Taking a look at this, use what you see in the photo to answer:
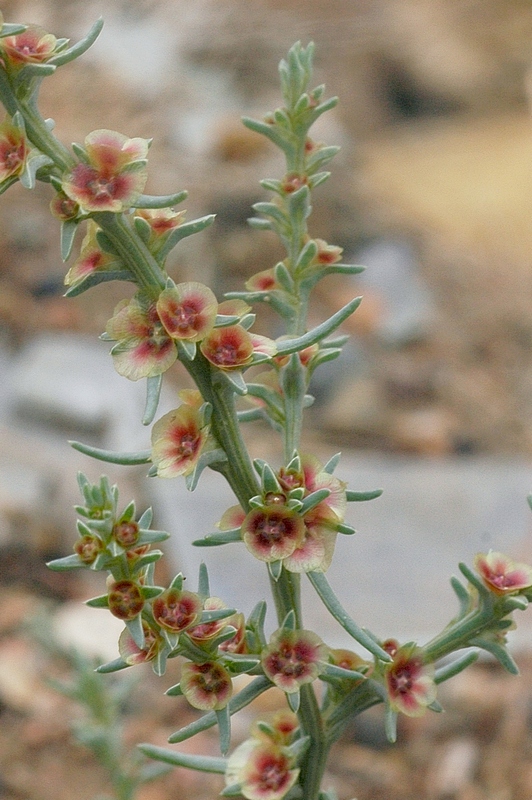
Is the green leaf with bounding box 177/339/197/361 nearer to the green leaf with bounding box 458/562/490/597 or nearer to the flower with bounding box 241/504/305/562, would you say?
the flower with bounding box 241/504/305/562

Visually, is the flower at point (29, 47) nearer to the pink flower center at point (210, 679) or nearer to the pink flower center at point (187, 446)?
the pink flower center at point (187, 446)

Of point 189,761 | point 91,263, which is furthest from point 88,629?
point 91,263

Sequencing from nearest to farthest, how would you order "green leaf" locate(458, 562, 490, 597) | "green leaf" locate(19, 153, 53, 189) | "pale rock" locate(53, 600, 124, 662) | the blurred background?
"green leaf" locate(19, 153, 53, 189) → "green leaf" locate(458, 562, 490, 597) → the blurred background → "pale rock" locate(53, 600, 124, 662)

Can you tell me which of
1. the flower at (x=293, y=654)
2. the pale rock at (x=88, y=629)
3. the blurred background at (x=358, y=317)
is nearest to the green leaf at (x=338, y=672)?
the flower at (x=293, y=654)

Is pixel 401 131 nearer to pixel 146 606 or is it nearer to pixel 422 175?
pixel 422 175

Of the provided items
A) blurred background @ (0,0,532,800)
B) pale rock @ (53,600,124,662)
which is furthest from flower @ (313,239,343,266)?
pale rock @ (53,600,124,662)

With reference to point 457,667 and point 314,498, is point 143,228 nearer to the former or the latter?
point 314,498

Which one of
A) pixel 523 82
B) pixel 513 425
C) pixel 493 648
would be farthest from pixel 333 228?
pixel 493 648
